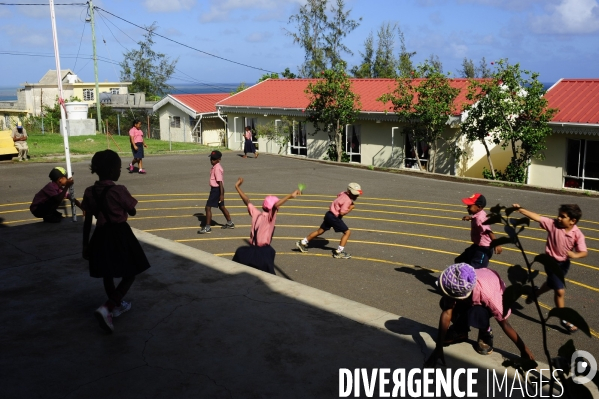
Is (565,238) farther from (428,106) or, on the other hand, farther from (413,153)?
→ (413,153)

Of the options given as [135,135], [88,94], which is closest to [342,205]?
[135,135]

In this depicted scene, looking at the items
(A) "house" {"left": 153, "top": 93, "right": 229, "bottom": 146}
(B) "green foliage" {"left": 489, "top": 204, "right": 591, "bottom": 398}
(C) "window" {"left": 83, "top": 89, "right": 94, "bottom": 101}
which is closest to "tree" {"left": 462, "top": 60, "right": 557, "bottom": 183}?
(A) "house" {"left": 153, "top": 93, "right": 229, "bottom": 146}

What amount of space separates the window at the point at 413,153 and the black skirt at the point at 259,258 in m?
18.0

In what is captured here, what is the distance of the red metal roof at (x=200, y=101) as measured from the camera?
36522 millimetres

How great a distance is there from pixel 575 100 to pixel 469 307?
64.1 ft

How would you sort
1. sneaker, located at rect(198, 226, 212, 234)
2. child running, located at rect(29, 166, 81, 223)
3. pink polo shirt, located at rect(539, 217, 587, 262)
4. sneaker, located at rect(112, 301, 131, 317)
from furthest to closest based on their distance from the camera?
1. sneaker, located at rect(198, 226, 212, 234)
2. child running, located at rect(29, 166, 81, 223)
3. pink polo shirt, located at rect(539, 217, 587, 262)
4. sneaker, located at rect(112, 301, 131, 317)

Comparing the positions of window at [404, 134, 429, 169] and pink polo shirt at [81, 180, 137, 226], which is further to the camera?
window at [404, 134, 429, 169]

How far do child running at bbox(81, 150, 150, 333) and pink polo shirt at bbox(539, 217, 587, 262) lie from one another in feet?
15.7

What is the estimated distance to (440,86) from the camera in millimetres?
23094

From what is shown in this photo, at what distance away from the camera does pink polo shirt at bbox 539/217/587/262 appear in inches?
286

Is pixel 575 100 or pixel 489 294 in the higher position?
pixel 575 100

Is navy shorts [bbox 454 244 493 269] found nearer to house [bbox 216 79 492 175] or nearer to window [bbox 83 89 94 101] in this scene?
house [bbox 216 79 492 175]

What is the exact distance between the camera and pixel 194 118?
37406 mm

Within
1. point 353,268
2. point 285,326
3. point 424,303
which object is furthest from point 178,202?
point 285,326
